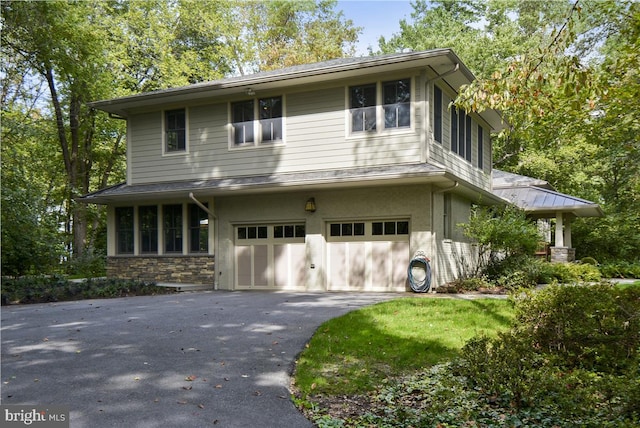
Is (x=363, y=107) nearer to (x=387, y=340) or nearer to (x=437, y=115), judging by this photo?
(x=437, y=115)

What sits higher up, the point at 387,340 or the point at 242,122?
the point at 242,122

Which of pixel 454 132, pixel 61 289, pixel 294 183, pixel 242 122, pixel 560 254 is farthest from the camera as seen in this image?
pixel 560 254

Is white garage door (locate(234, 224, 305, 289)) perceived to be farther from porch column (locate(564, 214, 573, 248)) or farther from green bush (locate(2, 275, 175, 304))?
porch column (locate(564, 214, 573, 248))

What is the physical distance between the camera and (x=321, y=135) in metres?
12.8

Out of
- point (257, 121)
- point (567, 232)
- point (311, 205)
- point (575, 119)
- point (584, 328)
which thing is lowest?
point (584, 328)

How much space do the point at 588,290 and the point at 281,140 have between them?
8.62 m

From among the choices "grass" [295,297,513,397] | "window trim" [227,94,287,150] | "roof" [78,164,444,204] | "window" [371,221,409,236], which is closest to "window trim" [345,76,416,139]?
"roof" [78,164,444,204]

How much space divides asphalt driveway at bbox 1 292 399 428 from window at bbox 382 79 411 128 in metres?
4.81

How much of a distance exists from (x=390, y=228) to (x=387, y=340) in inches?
240

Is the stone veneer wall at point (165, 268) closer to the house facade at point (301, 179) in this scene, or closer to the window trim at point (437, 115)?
the house facade at point (301, 179)

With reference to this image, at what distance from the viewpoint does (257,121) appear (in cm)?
1364

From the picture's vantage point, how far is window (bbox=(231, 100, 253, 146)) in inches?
542

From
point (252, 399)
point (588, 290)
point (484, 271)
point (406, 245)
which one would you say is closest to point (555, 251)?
point (484, 271)

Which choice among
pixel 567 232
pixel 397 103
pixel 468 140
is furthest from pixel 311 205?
pixel 567 232
